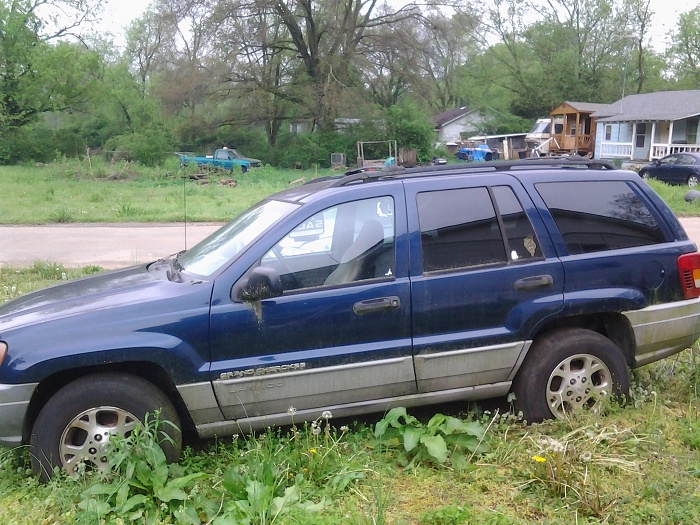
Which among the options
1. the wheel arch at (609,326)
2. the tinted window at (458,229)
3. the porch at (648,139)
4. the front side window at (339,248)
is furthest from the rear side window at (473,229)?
the porch at (648,139)

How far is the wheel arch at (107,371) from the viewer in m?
3.78

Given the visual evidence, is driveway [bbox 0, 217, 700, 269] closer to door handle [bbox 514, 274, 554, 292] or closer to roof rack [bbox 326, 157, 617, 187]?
roof rack [bbox 326, 157, 617, 187]

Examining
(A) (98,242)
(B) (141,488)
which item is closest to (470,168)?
(B) (141,488)

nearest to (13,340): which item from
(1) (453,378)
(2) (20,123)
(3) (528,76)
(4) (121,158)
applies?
(1) (453,378)

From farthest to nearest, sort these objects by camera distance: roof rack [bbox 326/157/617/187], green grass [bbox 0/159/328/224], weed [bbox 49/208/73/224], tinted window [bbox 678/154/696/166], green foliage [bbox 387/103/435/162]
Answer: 1. green foliage [bbox 387/103/435/162]
2. tinted window [bbox 678/154/696/166]
3. green grass [bbox 0/159/328/224]
4. weed [bbox 49/208/73/224]
5. roof rack [bbox 326/157/617/187]

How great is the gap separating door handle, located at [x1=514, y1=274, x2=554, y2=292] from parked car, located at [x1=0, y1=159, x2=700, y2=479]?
0.02 metres

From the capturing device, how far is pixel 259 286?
388 cm

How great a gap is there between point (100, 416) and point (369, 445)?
159 centimetres

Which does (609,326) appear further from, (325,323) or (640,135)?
(640,135)

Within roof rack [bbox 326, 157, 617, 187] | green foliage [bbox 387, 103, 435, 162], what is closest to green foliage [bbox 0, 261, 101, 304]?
roof rack [bbox 326, 157, 617, 187]

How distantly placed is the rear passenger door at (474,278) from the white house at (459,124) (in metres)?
56.0

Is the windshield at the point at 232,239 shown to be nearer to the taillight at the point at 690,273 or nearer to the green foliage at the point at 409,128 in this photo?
the taillight at the point at 690,273

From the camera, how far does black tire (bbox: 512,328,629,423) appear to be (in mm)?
4438

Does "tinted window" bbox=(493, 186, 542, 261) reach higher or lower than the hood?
higher
